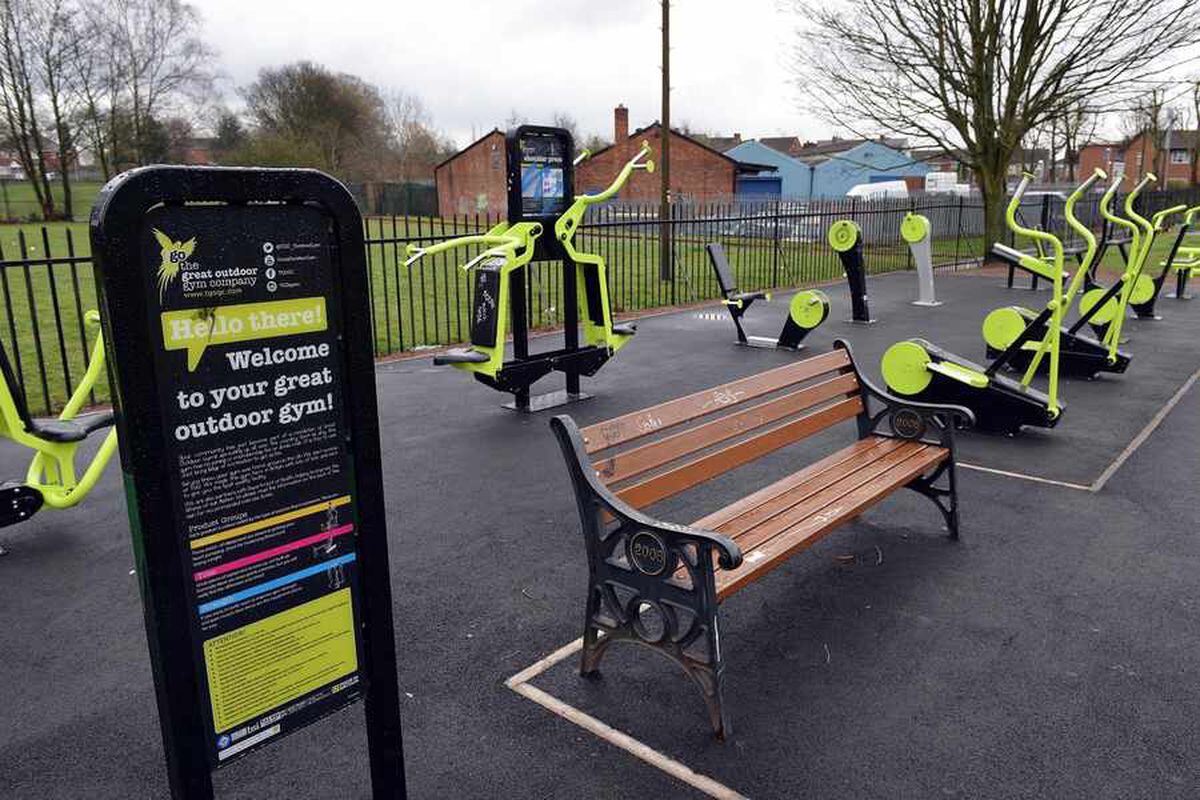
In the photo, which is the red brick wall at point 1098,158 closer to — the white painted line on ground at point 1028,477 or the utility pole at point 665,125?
the utility pole at point 665,125

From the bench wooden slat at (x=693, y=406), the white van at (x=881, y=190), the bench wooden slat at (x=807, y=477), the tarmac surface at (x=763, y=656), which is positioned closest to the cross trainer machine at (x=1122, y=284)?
the tarmac surface at (x=763, y=656)

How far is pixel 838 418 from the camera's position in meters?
4.23

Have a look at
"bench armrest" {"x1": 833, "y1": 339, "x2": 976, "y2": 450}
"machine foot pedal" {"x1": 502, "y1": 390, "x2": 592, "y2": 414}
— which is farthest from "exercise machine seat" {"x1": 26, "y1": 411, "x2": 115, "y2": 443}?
"bench armrest" {"x1": 833, "y1": 339, "x2": 976, "y2": 450}

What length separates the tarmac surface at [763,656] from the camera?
2.49m

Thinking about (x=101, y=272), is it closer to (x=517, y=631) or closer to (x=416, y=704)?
(x=416, y=704)

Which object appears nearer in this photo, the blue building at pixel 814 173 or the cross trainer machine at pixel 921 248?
the cross trainer machine at pixel 921 248

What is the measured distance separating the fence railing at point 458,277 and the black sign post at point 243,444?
3.83m

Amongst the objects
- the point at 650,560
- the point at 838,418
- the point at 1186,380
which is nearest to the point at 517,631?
the point at 650,560

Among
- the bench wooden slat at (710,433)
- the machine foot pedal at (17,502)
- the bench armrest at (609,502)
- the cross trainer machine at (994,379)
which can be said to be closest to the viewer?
the bench armrest at (609,502)

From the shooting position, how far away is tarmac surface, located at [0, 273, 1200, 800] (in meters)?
2.49

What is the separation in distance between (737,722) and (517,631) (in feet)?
3.19

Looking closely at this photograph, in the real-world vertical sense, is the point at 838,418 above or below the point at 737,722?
above

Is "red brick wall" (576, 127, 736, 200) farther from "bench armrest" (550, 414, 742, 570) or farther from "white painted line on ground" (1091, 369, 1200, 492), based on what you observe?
"bench armrest" (550, 414, 742, 570)

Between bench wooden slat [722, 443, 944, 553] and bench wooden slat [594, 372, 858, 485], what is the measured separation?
35 centimetres
